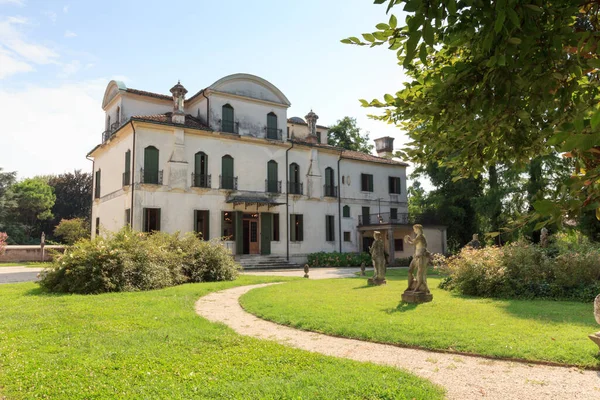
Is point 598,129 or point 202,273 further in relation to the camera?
point 202,273

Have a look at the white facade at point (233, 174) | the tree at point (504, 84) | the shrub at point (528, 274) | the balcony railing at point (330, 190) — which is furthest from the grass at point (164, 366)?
the balcony railing at point (330, 190)

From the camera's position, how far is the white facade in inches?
981

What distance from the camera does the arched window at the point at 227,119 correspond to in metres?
27.5

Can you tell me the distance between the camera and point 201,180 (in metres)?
26.3

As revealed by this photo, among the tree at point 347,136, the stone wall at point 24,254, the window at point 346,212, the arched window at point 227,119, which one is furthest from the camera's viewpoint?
the tree at point 347,136

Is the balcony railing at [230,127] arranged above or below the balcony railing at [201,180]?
above

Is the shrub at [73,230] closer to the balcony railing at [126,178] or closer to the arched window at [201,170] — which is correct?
the balcony railing at [126,178]

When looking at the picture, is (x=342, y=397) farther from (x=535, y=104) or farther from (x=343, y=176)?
(x=343, y=176)

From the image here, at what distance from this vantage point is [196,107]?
28734mm

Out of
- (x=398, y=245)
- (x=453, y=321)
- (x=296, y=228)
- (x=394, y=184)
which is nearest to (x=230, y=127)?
(x=296, y=228)

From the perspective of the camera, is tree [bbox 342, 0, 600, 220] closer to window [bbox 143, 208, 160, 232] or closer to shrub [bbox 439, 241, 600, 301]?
shrub [bbox 439, 241, 600, 301]

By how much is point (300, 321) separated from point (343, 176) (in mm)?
24881

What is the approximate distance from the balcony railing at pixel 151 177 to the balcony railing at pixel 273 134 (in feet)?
26.0

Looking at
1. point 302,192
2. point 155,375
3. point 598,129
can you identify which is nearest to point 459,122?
point 598,129
